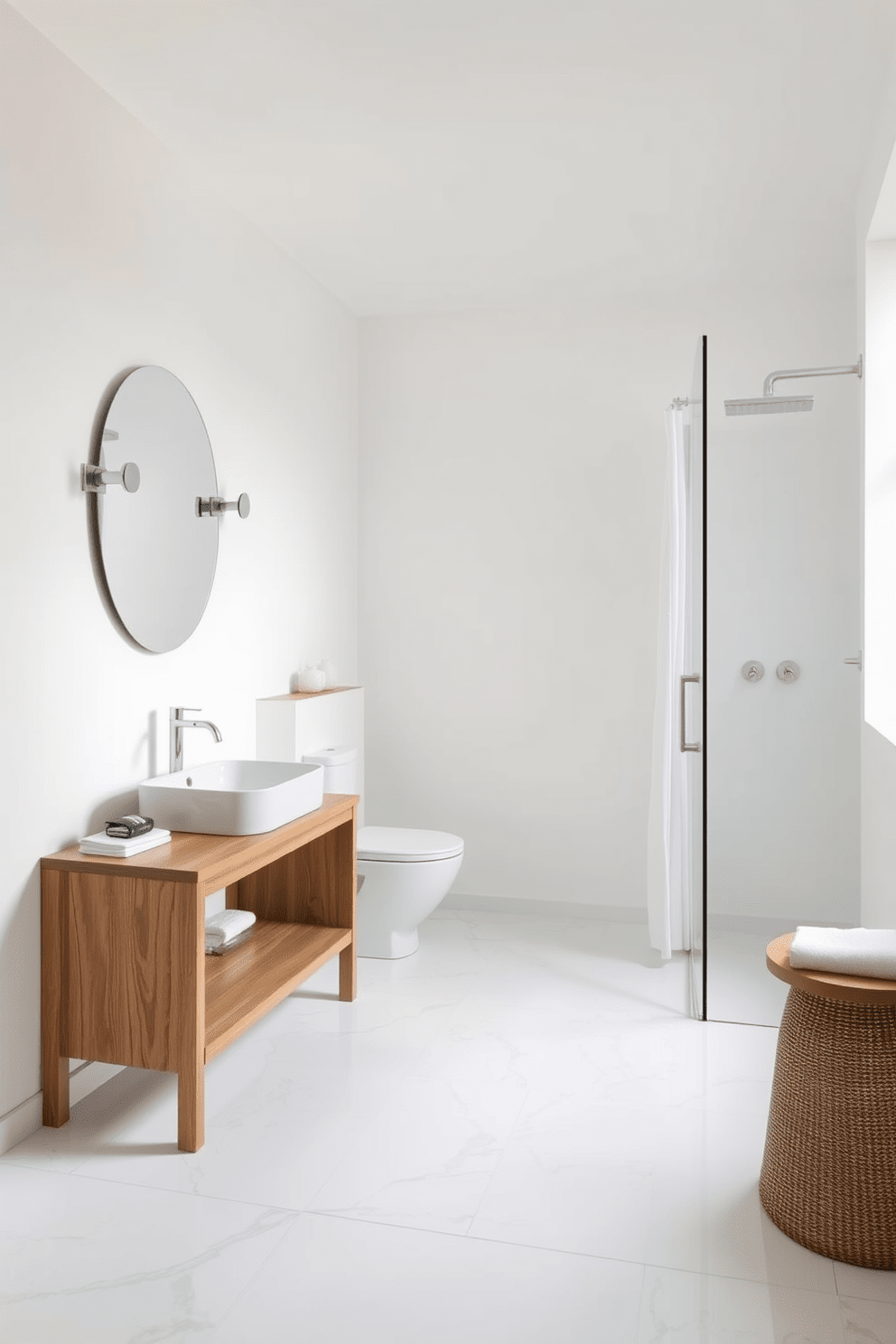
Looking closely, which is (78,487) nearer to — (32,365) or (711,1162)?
(32,365)

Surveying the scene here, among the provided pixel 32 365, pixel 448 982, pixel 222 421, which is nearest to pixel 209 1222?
pixel 448 982

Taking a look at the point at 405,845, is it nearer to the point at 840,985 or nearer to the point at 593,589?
the point at 593,589

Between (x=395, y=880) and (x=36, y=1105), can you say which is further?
(x=395, y=880)

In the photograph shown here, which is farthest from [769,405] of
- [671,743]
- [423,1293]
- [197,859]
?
[423,1293]

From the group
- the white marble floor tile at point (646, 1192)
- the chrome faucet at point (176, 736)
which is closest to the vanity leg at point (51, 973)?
the chrome faucet at point (176, 736)

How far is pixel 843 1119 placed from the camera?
1.82 meters

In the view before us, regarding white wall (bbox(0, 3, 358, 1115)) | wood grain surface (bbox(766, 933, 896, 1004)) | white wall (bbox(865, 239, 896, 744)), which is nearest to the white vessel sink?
white wall (bbox(0, 3, 358, 1115))

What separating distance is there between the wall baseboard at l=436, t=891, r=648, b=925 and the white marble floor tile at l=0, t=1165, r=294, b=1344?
2.27 metres

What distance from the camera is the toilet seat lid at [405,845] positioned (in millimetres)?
3408

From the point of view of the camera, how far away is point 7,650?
2180 mm

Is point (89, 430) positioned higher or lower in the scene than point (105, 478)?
higher

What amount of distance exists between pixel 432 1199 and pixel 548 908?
7.08 ft

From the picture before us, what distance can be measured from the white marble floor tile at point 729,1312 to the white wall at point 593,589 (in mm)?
2272

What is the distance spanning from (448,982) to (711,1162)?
1.27 m
